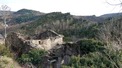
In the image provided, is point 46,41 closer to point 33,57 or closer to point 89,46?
point 89,46

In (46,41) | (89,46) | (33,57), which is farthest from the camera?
(46,41)

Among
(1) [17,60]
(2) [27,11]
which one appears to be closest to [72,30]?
(1) [17,60]

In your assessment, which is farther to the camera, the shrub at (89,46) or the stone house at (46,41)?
the stone house at (46,41)

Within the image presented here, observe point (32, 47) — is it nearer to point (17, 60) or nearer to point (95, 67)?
point (17, 60)

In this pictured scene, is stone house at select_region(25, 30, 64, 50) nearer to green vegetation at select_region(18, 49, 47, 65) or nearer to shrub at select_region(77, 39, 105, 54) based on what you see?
green vegetation at select_region(18, 49, 47, 65)

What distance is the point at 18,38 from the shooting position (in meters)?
23.7

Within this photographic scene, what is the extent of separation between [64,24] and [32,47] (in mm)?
47096

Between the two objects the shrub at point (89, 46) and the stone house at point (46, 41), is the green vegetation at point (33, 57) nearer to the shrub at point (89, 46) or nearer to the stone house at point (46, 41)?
the stone house at point (46, 41)

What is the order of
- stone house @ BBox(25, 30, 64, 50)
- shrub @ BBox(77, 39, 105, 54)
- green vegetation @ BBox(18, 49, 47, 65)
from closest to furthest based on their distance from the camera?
green vegetation @ BBox(18, 49, 47, 65) < shrub @ BBox(77, 39, 105, 54) < stone house @ BBox(25, 30, 64, 50)

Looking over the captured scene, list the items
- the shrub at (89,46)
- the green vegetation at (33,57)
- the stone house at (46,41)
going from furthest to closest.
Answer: the stone house at (46,41) < the shrub at (89,46) < the green vegetation at (33,57)

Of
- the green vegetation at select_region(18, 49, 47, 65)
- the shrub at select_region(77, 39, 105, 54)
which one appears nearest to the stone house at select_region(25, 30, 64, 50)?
the green vegetation at select_region(18, 49, 47, 65)

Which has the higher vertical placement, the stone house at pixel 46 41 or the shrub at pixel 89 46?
the shrub at pixel 89 46

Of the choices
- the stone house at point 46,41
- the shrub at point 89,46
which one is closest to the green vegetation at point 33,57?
the stone house at point 46,41

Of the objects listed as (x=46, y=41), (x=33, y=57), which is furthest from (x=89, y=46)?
(x=46, y=41)
